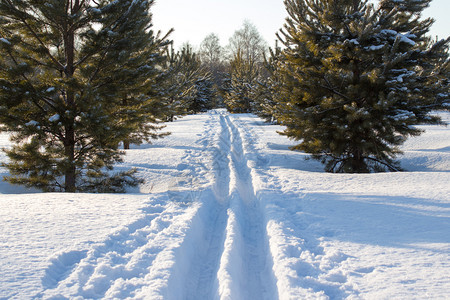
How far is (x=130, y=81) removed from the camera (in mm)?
6648

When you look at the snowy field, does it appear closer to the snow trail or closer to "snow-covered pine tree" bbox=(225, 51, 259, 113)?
the snow trail

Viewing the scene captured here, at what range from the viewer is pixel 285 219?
14.8ft

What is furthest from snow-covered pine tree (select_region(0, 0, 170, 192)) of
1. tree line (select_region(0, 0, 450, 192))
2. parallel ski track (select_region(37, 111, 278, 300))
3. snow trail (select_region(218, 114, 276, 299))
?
snow trail (select_region(218, 114, 276, 299))

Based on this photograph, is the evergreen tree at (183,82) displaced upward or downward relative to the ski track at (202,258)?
upward

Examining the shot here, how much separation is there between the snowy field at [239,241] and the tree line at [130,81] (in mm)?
1227

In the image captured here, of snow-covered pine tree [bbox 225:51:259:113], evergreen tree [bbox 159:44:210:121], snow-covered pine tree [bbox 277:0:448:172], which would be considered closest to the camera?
snow-covered pine tree [bbox 277:0:448:172]

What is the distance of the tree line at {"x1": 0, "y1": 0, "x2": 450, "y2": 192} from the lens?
545cm

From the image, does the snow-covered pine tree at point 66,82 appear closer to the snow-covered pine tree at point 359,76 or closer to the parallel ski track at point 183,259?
the parallel ski track at point 183,259

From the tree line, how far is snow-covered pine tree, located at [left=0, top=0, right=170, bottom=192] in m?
0.02

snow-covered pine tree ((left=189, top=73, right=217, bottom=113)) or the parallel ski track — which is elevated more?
snow-covered pine tree ((left=189, top=73, right=217, bottom=113))

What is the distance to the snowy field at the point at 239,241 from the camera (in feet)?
8.97

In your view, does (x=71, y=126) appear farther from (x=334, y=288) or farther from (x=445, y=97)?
(x=445, y=97)

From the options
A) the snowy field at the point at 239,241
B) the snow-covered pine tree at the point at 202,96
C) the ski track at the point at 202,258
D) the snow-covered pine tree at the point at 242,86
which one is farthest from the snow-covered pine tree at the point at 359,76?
the snow-covered pine tree at the point at 202,96

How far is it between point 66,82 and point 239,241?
4.70 meters
